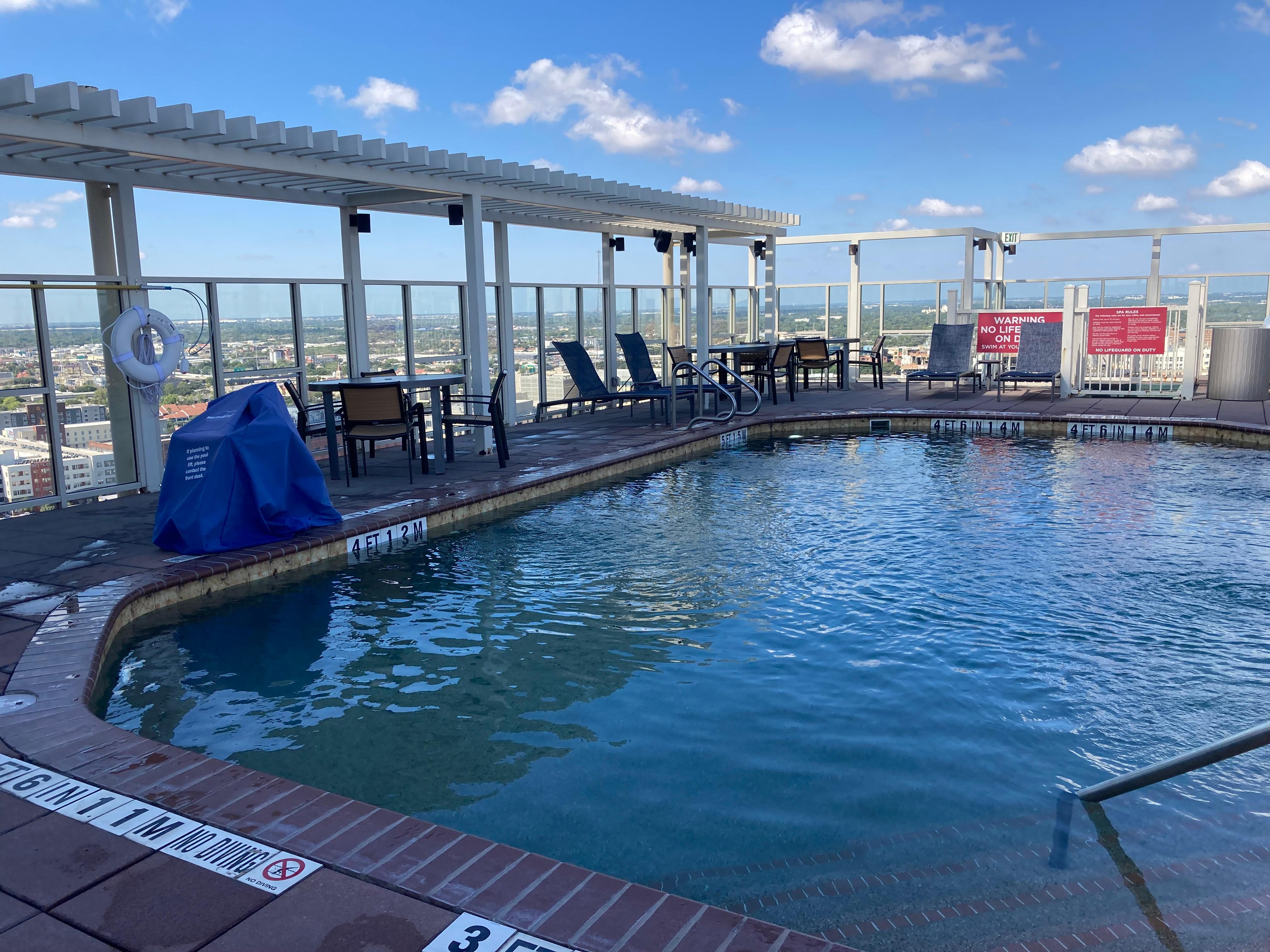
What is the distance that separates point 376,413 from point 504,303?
4.24 meters

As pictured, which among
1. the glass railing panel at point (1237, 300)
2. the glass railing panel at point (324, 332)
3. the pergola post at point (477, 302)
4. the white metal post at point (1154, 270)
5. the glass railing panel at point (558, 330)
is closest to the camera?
the pergola post at point (477, 302)

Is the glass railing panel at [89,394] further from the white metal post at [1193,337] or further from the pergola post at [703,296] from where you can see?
the white metal post at [1193,337]

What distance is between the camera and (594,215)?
37.4ft

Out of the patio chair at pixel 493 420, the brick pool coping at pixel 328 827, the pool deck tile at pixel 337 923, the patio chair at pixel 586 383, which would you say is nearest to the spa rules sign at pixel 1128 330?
the patio chair at pixel 586 383

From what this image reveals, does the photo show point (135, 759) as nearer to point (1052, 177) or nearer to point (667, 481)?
point (667, 481)

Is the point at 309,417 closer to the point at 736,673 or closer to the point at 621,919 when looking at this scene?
the point at 736,673

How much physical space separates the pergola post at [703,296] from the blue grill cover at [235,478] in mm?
7543

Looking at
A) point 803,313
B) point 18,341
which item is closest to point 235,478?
point 18,341

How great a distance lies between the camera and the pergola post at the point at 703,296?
12555 millimetres

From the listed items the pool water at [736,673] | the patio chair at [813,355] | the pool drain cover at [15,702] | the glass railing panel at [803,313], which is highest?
the glass railing panel at [803,313]

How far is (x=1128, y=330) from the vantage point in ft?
40.5

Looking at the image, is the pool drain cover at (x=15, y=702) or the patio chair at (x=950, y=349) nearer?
the pool drain cover at (x=15, y=702)

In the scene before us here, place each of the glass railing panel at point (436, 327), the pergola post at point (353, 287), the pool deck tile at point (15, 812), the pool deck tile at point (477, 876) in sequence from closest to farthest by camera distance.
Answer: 1. the pool deck tile at point (477, 876)
2. the pool deck tile at point (15, 812)
3. the pergola post at point (353, 287)
4. the glass railing panel at point (436, 327)

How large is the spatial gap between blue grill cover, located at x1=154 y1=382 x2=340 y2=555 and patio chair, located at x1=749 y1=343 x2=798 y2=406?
8.19m
